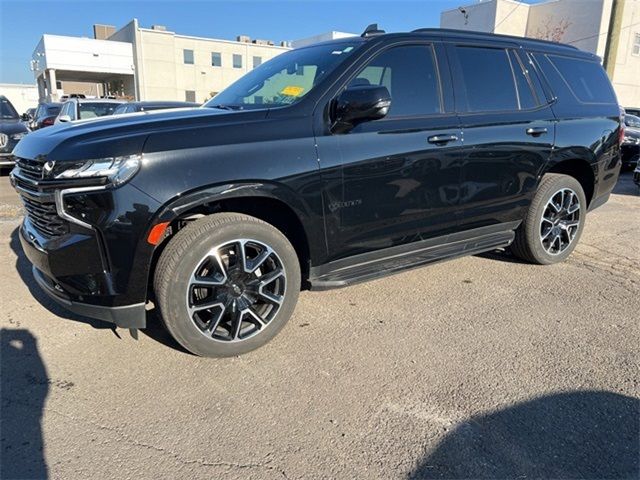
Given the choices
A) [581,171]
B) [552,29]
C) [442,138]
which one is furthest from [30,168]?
[552,29]

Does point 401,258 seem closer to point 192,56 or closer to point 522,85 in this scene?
point 522,85

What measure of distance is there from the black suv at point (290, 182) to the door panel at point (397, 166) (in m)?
0.01

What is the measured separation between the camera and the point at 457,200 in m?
3.90

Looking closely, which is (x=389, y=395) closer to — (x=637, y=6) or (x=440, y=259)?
(x=440, y=259)

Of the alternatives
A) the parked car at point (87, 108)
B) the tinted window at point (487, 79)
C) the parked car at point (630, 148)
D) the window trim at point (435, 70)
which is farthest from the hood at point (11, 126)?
the parked car at point (630, 148)

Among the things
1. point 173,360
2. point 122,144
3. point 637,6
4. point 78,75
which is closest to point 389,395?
point 173,360

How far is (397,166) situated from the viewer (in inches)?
136

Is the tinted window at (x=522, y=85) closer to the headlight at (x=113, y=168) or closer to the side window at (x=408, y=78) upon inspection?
the side window at (x=408, y=78)

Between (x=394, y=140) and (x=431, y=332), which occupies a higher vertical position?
(x=394, y=140)

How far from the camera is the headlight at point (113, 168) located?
261 centimetres

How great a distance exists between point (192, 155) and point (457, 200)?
6.94 feet

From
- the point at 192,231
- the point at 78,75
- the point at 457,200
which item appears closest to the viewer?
the point at 192,231

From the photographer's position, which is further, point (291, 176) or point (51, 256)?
point (291, 176)

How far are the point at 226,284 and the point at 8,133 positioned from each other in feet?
32.5
